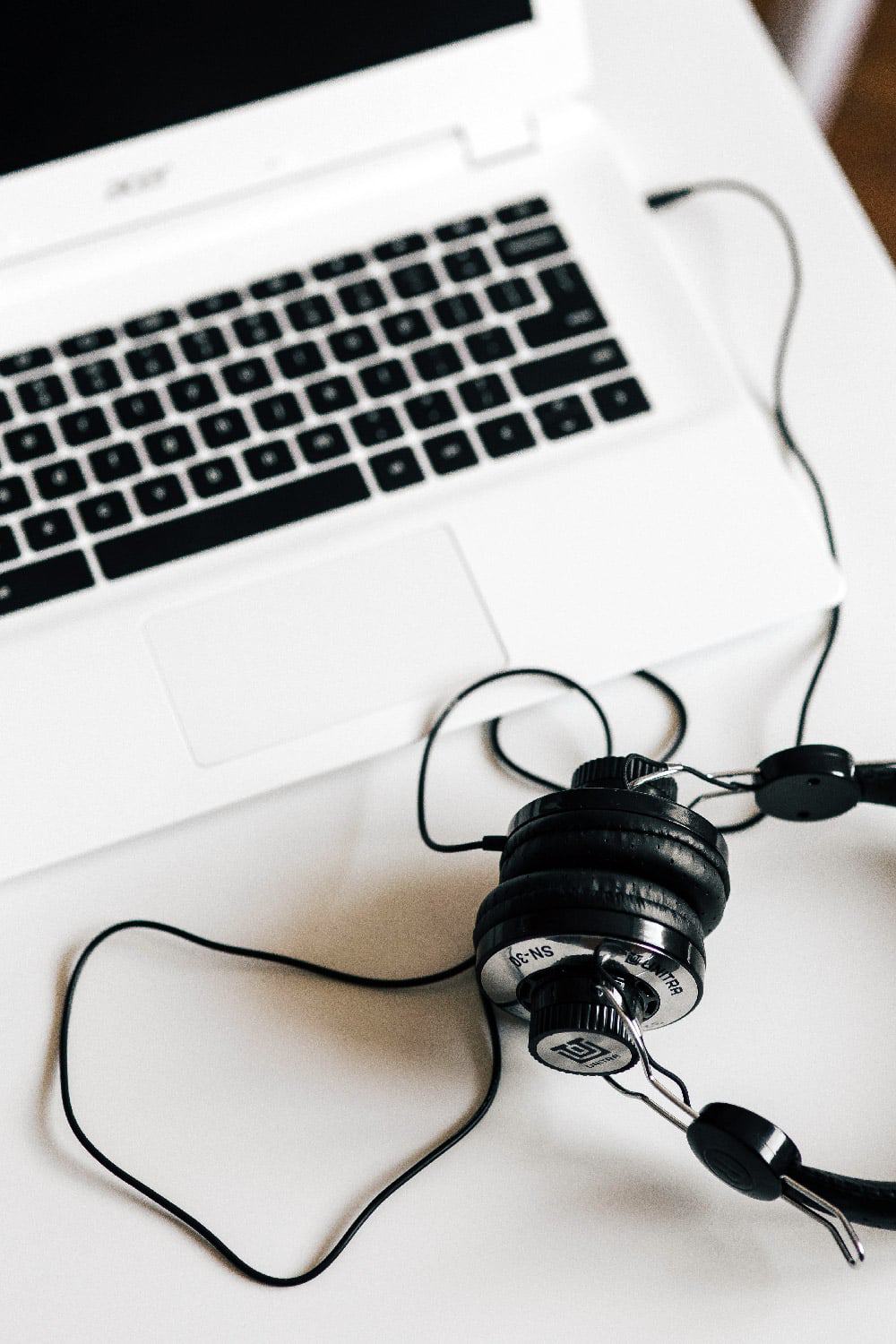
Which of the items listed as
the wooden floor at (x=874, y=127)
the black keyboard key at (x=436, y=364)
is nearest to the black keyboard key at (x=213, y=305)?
the black keyboard key at (x=436, y=364)

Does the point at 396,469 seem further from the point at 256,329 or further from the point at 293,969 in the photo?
the point at 293,969

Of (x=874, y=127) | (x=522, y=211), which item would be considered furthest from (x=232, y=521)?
(x=874, y=127)

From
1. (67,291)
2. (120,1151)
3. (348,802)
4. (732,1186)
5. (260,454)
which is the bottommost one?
(732,1186)

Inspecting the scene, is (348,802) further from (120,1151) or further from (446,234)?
(446,234)

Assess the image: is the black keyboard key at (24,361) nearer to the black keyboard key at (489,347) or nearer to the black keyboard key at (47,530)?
the black keyboard key at (47,530)

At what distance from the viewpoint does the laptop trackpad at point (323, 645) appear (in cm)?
57

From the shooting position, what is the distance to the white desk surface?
0.50 metres

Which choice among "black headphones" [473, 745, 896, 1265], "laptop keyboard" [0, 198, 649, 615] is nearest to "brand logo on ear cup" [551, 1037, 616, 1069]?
"black headphones" [473, 745, 896, 1265]

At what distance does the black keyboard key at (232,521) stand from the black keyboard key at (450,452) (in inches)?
1.5

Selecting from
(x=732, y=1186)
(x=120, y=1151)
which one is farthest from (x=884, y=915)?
(x=120, y=1151)

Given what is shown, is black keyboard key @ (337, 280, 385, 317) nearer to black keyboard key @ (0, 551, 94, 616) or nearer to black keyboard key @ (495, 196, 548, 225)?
black keyboard key @ (495, 196, 548, 225)

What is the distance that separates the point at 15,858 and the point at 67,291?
302mm

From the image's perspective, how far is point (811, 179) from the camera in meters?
0.69

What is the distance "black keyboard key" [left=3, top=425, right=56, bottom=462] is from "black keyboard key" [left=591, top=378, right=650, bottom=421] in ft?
0.91
